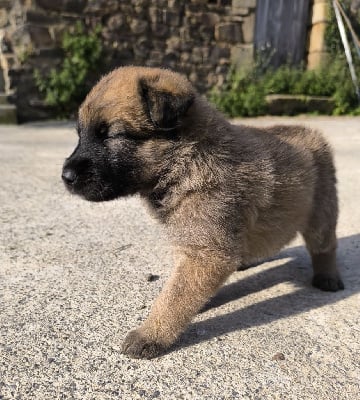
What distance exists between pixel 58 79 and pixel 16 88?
2.86ft

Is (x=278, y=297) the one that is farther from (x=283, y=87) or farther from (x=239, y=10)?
(x=239, y=10)

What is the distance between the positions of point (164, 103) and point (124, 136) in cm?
26

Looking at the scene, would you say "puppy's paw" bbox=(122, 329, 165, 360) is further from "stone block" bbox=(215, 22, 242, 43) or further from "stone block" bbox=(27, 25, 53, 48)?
"stone block" bbox=(215, 22, 242, 43)

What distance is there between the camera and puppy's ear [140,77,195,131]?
221 centimetres

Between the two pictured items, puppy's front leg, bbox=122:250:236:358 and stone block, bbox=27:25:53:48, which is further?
stone block, bbox=27:25:53:48

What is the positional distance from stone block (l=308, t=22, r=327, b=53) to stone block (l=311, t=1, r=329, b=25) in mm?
107

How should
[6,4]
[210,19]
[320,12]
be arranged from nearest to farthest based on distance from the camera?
[6,4] → [210,19] → [320,12]

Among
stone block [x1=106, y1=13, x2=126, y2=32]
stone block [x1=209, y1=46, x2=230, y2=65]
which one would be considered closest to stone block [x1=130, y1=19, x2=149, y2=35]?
stone block [x1=106, y1=13, x2=126, y2=32]

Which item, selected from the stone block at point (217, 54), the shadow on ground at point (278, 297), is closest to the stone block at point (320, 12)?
the stone block at point (217, 54)

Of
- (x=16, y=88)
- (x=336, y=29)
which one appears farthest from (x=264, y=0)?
(x=16, y=88)

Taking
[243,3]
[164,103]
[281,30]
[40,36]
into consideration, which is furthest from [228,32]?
[164,103]

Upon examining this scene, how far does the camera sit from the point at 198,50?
10.9 metres

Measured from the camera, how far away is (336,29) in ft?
37.7

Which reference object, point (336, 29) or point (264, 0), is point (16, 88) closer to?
point (264, 0)
